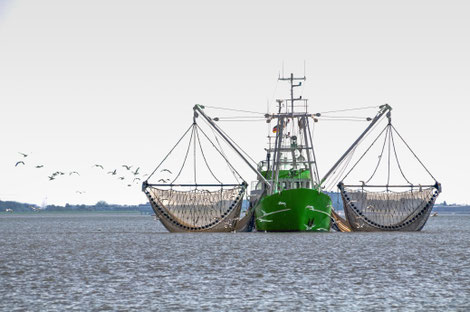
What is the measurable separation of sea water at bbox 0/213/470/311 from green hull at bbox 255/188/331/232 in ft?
26.9

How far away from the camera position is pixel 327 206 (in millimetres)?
101250

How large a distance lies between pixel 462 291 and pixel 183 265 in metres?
25.2

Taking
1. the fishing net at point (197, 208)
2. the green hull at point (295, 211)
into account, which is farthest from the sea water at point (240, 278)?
the fishing net at point (197, 208)

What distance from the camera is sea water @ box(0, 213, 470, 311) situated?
1692 inches

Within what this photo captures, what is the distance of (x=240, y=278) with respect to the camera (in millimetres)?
55031

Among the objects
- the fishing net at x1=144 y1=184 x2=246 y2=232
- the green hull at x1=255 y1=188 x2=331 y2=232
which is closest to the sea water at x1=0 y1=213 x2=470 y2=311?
the green hull at x1=255 y1=188 x2=331 y2=232

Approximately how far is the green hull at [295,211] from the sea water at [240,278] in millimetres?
8200

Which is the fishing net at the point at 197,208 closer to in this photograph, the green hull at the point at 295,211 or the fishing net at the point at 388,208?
the green hull at the point at 295,211

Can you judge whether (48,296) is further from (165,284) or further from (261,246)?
(261,246)

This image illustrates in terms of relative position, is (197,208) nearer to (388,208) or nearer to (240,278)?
(388,208)

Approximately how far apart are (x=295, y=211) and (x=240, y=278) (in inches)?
1678

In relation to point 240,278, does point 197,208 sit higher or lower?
higher

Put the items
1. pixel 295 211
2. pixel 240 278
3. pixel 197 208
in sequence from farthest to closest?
pixel 197 208 < pixel 295 211 < pixel 240 278

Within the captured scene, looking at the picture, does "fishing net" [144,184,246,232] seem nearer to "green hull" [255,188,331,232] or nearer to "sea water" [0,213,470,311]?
"green hull" [255,188,331,232]
